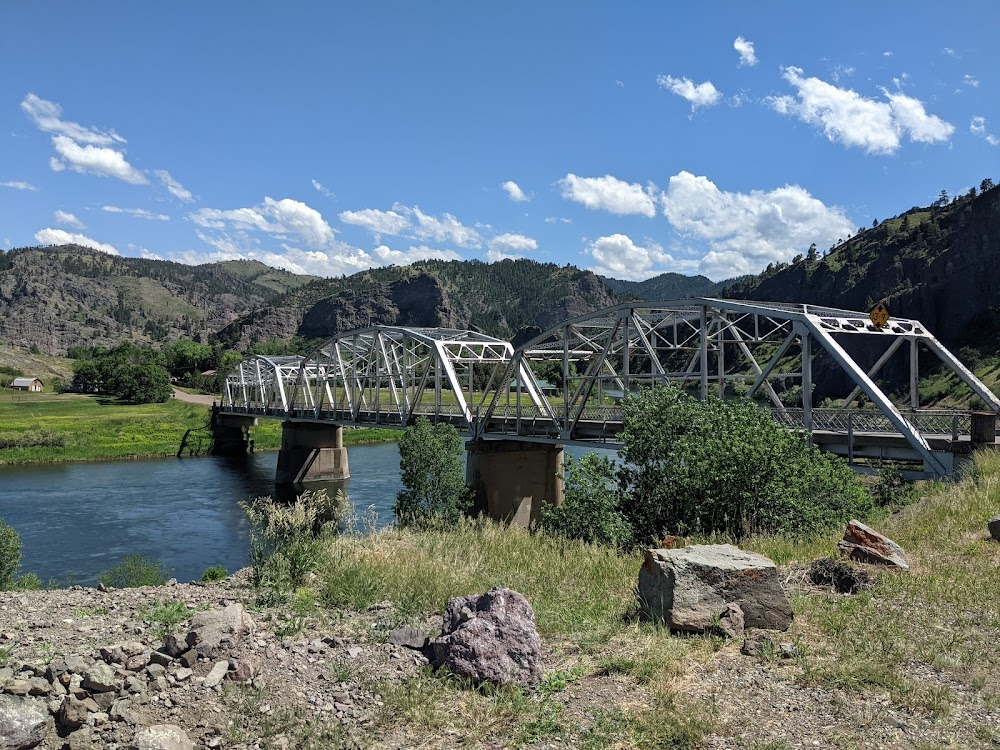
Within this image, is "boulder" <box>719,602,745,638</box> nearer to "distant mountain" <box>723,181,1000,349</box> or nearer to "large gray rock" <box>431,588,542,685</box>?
"large gray rock" <box>431,588,542,685</box>

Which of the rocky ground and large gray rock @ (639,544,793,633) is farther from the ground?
large gray rock @ (639,544,793,633)

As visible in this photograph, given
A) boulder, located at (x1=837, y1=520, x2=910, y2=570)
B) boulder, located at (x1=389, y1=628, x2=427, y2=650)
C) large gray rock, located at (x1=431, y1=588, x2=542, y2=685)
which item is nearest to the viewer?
large gray rock, located at (x1=431, y1=588, x2=542, y2=685)

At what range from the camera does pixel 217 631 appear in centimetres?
711

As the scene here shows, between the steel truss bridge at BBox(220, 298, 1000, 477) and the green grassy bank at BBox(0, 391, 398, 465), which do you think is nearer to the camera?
the steel truss bridge at BBox(220, 298, 1000, 477)

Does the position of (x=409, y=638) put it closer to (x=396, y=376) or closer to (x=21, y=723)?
(x=21, y=723)

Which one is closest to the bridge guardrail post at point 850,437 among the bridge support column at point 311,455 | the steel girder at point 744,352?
the steel girder at point 744,352

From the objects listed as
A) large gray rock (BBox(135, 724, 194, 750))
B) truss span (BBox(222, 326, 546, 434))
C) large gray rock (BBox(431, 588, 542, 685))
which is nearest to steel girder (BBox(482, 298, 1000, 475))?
truss span (BBox(222, 326, 546, 434))

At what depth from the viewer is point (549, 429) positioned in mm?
35938

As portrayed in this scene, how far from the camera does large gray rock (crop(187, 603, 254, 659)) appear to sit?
6898mm

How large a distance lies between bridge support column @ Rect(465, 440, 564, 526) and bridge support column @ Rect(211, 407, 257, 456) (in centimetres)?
5312

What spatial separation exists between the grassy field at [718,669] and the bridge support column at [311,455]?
52300mm

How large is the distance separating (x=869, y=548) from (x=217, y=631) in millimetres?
8708

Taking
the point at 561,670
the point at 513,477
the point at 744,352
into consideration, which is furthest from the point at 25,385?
the point at 561,670

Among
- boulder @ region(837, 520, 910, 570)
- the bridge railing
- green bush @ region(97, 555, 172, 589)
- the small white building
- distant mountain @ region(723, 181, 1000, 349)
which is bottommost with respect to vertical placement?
green bush @ region(97, 555, 172, 589)
